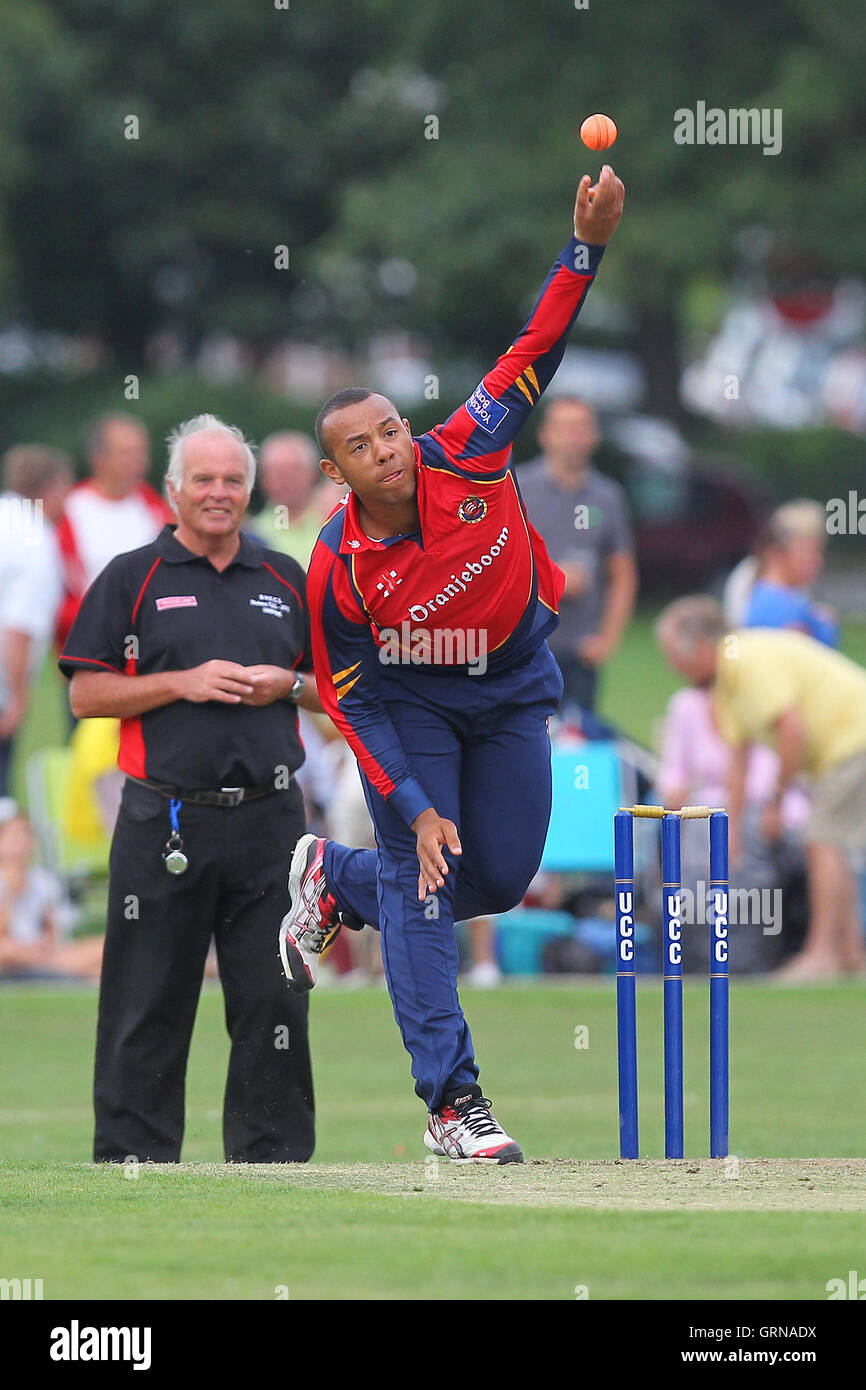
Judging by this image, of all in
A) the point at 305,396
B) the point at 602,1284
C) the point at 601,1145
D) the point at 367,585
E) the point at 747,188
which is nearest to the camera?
the point at 602,1284

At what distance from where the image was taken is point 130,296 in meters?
39.2

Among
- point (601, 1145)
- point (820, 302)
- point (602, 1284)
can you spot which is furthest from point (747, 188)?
point (602, 1284)

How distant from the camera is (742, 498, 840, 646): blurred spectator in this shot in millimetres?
14664

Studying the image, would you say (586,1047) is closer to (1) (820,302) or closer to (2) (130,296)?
(2) (130,296)

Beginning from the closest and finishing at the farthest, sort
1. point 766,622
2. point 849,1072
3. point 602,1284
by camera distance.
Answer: point 602,1284, point 849,1072, point 766,622

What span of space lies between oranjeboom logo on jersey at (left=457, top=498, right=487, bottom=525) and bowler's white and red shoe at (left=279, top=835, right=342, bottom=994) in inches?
56.5

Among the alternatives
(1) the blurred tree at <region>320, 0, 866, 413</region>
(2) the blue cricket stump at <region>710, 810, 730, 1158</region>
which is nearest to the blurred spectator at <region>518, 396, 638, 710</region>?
(2) the blue cricket stump at <region>710, 810, 730, 1158</region>

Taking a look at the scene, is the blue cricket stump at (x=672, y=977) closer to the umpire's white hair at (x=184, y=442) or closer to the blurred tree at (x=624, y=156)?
the umpire's white hair at (x=184, y=442)

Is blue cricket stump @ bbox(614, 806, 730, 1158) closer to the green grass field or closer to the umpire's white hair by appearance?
the green grass field

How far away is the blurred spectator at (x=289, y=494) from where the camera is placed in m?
13.2

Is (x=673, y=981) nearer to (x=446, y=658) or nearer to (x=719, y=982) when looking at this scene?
(x=719, y=982)

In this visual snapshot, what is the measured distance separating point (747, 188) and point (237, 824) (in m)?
27.3

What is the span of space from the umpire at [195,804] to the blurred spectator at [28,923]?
5683 mm

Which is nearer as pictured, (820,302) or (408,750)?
(408,750)
